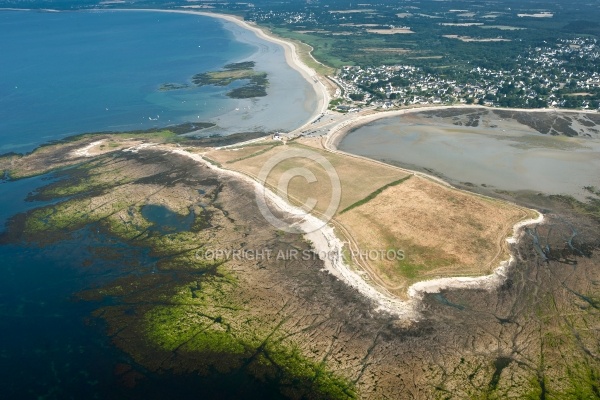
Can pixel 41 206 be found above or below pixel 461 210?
below

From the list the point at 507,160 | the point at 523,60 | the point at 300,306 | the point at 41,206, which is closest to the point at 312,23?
the point at 523,60

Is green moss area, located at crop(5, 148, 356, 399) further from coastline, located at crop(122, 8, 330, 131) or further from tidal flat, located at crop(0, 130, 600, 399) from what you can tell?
coastline, located at crop(122, 8, 330, 131)

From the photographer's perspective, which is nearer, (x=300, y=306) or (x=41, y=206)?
(x=300, y=306)

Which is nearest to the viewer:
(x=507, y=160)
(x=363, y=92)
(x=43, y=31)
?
(x=507, y=160)

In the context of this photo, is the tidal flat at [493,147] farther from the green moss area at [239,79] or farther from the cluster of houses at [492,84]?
the green moss area at [239,79]

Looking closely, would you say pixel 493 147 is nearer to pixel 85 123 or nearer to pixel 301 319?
pixel 301 319

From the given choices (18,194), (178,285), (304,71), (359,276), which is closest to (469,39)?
(304,71)

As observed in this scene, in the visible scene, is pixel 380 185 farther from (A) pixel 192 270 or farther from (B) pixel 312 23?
(B) pixel 312 23
